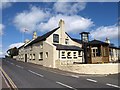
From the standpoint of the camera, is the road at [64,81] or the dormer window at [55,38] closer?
the road at [64,81]

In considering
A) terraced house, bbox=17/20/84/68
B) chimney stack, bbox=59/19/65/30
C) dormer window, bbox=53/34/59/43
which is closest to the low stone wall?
terraced house, bbox=17/20/84/68

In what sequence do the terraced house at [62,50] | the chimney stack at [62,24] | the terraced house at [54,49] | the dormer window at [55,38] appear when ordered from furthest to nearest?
the chimney stack at [62,24] < the dormer window at [55,38] < the terraced house at [54,49] < the terraced house at [62,50]

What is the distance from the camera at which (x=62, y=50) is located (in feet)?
133

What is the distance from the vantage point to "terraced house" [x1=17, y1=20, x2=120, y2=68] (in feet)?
115

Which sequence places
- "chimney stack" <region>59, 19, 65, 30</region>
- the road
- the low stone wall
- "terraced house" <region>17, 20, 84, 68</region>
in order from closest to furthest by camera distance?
the road → the low stone wall → "terraced house" <region>17, 20, 84, 68</region> → "chimney stack" <region>59, 19, 65, 30</region>

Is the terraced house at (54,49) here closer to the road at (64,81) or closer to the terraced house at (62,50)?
the terraced house at (62,50)

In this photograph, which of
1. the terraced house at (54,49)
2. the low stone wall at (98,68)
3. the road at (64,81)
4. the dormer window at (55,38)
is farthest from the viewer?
the dormer window at (55,38)

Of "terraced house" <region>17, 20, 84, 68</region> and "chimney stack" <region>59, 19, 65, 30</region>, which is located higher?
"chimney stack" <region>59, 19, 65, 30</region>

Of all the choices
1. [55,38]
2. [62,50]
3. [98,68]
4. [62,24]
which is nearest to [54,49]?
[62,50]

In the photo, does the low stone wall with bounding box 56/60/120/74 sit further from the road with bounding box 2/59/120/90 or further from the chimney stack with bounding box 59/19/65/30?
the chimney stack with bounding box 59/19/65/30

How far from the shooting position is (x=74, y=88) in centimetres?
1706

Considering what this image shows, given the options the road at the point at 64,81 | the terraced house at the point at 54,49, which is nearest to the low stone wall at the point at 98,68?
the road at the point at 64,81

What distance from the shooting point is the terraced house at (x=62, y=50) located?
34938mm

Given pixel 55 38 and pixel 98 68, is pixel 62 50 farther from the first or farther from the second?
pixel 98 68
